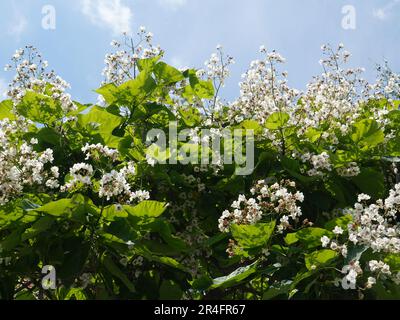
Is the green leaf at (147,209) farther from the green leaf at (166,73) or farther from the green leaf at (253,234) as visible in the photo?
the green leaf at (166,73)

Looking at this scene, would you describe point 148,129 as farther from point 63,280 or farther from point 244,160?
point 63,280

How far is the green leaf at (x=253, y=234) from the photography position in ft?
10.8

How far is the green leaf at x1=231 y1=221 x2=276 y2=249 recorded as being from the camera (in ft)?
10.8

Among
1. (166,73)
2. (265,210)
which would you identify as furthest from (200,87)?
(265,210)

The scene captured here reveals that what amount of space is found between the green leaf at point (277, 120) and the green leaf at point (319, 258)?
1374 mm

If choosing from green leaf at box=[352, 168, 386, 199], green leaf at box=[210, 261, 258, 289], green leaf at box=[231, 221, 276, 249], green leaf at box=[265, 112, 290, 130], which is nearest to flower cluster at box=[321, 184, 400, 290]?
green leaf at box=[231, 221, 276, 249]

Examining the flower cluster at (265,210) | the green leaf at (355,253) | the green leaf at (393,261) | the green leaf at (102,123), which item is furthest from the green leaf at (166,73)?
the green leaf at (393,261)

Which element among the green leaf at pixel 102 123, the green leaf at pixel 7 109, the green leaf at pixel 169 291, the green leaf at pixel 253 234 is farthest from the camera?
the green leaf at pixel 7 109

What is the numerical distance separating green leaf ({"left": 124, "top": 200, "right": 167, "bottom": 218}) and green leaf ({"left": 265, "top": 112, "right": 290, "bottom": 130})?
150 cm

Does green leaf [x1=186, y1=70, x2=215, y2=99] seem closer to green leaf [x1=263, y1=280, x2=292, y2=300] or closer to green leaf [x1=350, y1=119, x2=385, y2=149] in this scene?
green leaf [x1=350, y1=119, x2=385, y2=149]

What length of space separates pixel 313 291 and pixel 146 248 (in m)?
1.08

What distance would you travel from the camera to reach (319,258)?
3.19 meters

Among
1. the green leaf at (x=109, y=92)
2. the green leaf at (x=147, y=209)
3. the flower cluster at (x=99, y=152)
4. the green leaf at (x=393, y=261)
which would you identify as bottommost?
the green leaf at (x=393, y=261)

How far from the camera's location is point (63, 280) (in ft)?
11.2
